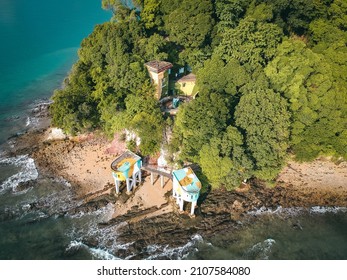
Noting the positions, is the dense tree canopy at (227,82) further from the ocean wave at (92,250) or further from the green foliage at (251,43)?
the ocean wave at (92,250)

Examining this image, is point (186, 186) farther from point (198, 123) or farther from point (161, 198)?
point (198, 123)

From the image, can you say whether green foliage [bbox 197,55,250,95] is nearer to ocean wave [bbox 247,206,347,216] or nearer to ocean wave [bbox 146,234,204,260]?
ocean wave [bbox 247,206,347,216]

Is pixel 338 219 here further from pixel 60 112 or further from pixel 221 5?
pixel 60 112

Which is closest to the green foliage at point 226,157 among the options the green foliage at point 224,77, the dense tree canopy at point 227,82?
the dense tree canopy at point 227,82

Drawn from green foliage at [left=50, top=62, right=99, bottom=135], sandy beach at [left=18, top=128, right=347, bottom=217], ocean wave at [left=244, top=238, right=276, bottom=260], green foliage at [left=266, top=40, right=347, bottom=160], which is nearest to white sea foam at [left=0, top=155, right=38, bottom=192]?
sandy beach at [left=18, top=128, right=347, bottom=217]

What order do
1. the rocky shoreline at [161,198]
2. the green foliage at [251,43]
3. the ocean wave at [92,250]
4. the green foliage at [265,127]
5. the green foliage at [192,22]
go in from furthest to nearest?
1. the green foliage at [192,22]
2. the green foliage at [251,43]
3. the green foliage at [265,127]
4. the rocky shoreline at [161,198]
5. the ocean wave at [92,250]

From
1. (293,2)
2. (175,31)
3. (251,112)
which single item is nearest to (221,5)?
(175,31)
